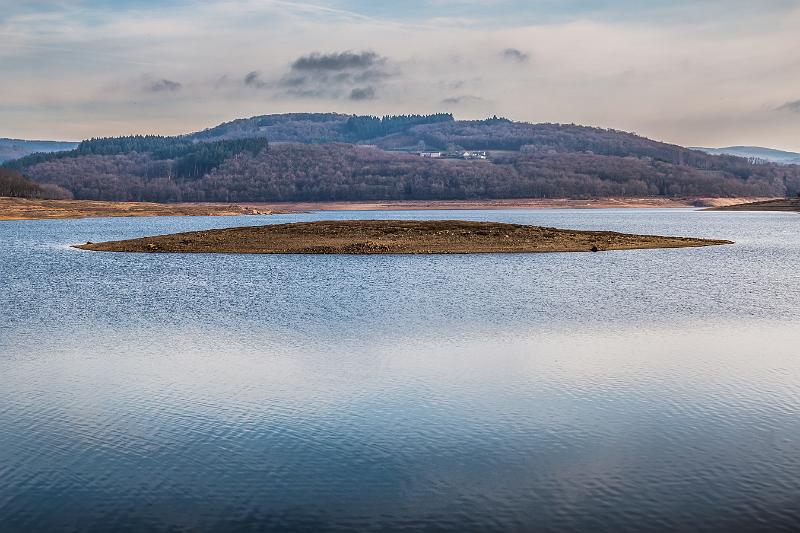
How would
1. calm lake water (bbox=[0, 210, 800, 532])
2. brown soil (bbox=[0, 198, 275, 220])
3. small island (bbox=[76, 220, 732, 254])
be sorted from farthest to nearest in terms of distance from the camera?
brown soil (bbox=[0, 198, 275, 220]), small island (bbox=[76, 220, 732, 254]), calm lake water (bbox=[0, 210, 800, 532])

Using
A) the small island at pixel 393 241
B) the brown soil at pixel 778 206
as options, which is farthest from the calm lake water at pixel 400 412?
the brown soil at pixel 778 206

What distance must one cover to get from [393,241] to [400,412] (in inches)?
2095

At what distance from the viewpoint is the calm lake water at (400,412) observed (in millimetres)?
11641

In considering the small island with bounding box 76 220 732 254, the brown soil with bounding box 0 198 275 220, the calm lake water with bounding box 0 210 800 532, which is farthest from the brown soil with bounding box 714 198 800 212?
the calm lake water with bounding box 0 210 800 532

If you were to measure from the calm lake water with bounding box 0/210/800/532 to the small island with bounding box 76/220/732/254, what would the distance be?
97.0ft

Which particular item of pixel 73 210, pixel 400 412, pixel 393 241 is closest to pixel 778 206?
pixel 393 241

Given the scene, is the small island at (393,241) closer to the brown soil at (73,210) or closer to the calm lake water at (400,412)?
the calm lake water at (400,412)

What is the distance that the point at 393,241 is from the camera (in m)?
69.7

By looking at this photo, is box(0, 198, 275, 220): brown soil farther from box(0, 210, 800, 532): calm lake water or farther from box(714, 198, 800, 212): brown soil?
box(714, 198, 800, 212): brown soil

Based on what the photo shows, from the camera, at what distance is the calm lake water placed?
11641mm

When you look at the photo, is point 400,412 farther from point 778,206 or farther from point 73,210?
point 778,206

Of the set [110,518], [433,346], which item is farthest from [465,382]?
[110,518]

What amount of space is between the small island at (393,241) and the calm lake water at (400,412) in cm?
2955

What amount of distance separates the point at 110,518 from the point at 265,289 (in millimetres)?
28480
